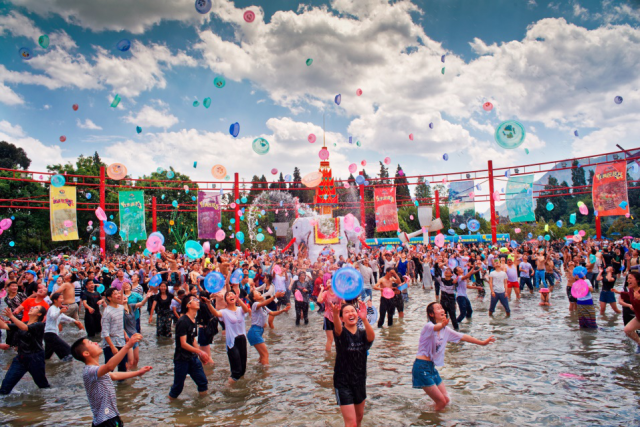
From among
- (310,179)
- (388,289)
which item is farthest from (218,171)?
(388,289)

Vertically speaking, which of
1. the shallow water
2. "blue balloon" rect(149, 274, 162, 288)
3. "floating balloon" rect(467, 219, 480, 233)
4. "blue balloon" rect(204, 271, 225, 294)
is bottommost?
the shallow water

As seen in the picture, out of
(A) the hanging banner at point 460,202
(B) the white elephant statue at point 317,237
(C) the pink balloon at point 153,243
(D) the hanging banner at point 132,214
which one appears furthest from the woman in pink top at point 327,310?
(A) the hanging banner at point 460,202

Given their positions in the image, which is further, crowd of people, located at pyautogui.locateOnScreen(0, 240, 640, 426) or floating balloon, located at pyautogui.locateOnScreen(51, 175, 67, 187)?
floating balloon, located at pyautogui.locateOnScreen(51, 175, 67, 187)

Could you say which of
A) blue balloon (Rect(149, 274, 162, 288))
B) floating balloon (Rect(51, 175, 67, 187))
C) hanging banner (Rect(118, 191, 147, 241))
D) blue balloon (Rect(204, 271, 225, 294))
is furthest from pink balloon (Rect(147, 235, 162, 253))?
hanging banner (Rect(118, 191, 147, 241))

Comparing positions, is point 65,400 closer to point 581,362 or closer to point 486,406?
point 486,406

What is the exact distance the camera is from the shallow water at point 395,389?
17.6 ft

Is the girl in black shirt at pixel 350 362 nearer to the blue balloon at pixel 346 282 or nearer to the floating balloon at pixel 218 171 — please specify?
the blue balloon at pixel 346 282

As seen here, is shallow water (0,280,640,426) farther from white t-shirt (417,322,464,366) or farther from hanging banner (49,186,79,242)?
hanging banner (49,186,79,242)

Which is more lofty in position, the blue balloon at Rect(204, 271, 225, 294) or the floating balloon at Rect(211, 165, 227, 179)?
the floating balloon at Rect(211, 165, 227, 179)

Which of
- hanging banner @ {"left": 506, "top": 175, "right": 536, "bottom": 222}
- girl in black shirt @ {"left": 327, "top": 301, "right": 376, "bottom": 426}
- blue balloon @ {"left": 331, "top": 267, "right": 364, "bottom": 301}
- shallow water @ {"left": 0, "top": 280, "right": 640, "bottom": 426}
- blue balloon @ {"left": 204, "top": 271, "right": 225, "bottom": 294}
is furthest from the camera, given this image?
hanging banner @ {"left": 506, "top": 175, "right": 536, "bottom": 222}

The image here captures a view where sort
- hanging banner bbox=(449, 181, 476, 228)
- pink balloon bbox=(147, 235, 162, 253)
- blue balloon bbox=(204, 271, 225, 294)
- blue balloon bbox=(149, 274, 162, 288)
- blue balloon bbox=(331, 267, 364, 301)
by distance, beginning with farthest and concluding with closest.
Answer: hanging banner bbox=(449, 181, 476, 228)
pink balloon bbox=(147, 235, 162, 253)
blue balloon bbox=(149, 274, 162, 288)
blue balloon bbox=(204, 271, 225, 294)
blue balloon bbox=(331, 267, 364, 301)

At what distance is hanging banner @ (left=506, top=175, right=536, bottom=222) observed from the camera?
79.6 feet

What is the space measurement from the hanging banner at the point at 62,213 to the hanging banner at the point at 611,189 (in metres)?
27.8

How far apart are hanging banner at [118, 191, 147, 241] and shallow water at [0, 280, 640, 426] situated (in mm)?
16549
